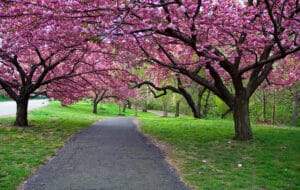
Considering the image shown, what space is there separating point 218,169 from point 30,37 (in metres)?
8.12

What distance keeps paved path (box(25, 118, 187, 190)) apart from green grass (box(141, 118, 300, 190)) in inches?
23.0

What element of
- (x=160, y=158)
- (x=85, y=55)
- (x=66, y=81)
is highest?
(x=85, y=55)

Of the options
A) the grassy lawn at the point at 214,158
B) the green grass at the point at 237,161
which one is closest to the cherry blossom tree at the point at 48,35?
the grassy lawn at the point at 214,158

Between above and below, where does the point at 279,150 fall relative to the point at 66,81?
below

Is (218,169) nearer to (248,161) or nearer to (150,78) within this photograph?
(248,161)

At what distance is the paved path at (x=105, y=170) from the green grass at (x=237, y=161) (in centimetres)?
58

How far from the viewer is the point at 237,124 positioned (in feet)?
43.3

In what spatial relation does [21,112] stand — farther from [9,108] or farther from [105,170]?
[9,108]

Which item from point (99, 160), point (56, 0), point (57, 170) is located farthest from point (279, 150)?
point (56, 0)

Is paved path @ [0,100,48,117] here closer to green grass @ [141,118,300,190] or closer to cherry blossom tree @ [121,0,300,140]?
green grass @ [141,118,300,190]

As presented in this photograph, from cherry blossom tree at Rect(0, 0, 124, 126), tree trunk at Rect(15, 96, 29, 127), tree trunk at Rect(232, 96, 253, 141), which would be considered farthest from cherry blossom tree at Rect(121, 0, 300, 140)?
tree trunk at Rect(15, 96, 29, 127)

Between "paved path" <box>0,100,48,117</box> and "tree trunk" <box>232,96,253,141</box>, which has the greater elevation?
"tree trunk" <box>232,96,253,141</box>

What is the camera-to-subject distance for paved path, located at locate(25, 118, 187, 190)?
6.67 meters

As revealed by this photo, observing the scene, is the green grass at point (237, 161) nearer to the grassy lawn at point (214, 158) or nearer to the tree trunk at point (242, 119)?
the grassy lawn at point (214, 158)
